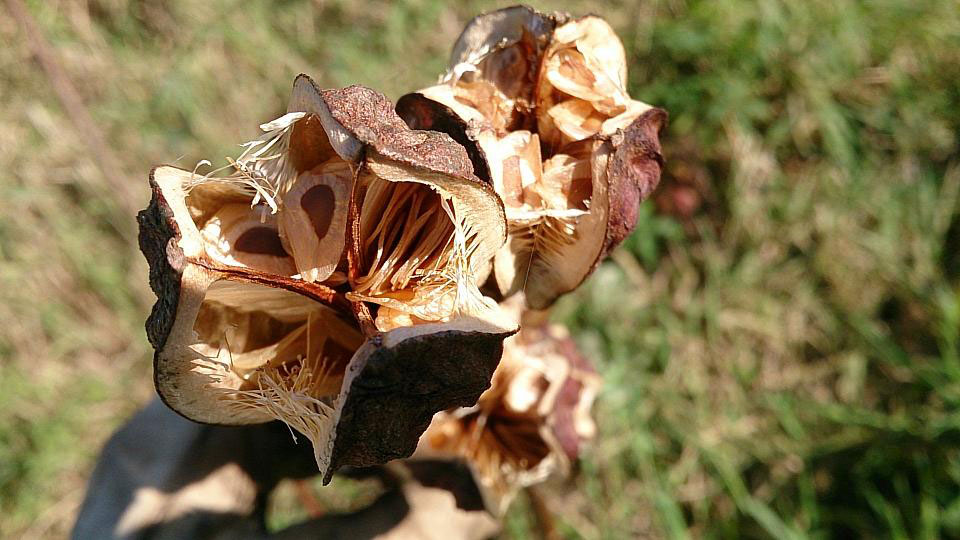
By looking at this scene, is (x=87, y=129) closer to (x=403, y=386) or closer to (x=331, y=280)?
(x=331, y=280)

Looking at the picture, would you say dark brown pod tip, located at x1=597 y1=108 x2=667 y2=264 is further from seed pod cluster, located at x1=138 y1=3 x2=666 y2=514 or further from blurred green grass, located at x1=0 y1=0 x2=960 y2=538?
blurred green grass, located at x1=0 y1=0 x2=960 y2=538

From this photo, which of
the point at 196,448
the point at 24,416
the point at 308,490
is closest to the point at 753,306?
the point at 308,490

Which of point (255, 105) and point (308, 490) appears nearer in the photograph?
point (308, 490)

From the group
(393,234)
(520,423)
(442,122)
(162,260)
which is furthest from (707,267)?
(162,260)

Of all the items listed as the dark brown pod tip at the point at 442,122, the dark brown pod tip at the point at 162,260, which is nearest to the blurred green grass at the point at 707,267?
the dark brown pod tip at the point at 442,122

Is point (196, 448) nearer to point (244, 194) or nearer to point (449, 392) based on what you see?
point (244, 194)
